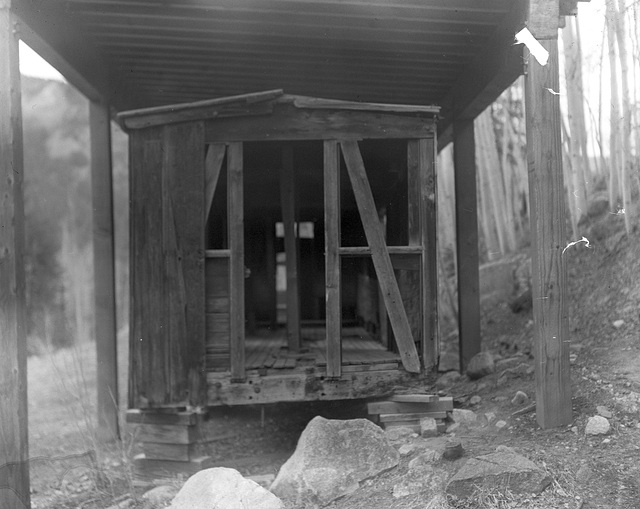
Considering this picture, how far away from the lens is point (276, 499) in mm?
4309

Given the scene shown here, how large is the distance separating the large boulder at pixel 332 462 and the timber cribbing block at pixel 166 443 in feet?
3.79

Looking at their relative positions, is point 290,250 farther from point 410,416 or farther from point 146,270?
point 410,416

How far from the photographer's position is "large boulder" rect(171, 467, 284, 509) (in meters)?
4.25

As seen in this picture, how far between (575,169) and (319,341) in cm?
450

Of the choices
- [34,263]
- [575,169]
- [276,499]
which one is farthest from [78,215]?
[276,499]

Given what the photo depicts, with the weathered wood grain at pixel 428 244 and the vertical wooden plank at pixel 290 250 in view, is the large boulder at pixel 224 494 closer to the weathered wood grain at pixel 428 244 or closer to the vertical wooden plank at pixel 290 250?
the weathered wood grain at pixel 428 244

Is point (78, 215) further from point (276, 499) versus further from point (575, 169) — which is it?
point (276, 499)

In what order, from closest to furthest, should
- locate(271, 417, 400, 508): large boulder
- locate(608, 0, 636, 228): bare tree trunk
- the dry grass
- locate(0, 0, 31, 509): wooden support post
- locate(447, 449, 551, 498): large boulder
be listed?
locate(447, 449, 551, 498): large boulder < locate(0, 0, 31, 509): wooden support post < locate(271, 417, 400, 508): large boulder < the dry grass < locate(608, 0, 636, 228): bare tree trunk

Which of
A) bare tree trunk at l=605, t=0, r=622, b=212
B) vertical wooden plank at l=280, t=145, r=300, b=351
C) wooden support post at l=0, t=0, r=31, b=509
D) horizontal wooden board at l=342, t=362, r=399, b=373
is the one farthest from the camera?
bare tree trunk at l=605, t=0, r=622, b=212

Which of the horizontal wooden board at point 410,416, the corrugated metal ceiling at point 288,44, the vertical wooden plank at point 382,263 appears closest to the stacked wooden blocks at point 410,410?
the horizontal wooden board at point 410,416

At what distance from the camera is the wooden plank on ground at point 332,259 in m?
5.57

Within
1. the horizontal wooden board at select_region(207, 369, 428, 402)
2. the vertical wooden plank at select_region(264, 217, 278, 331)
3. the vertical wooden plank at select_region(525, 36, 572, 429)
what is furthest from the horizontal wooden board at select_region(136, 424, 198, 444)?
the vertical wooden plank at select_region(264, 217, 278, 331)

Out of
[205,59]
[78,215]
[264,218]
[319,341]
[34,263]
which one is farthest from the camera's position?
[78,215]

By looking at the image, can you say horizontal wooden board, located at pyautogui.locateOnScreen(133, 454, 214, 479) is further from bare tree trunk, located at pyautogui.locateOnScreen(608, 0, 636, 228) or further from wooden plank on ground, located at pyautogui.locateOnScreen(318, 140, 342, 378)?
bare tree trunk, located at pyautogui.locateOnScreen(608, 0, 636, 228)
